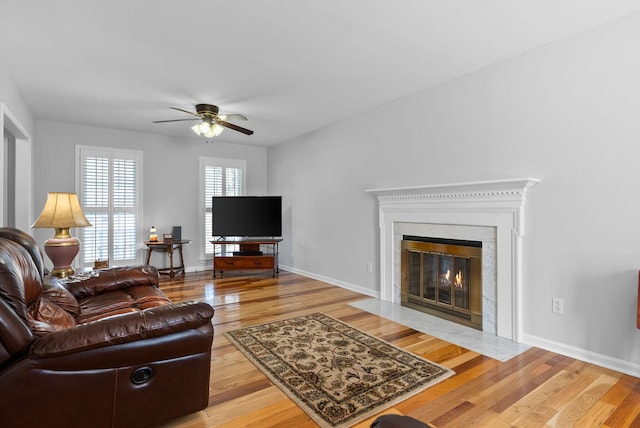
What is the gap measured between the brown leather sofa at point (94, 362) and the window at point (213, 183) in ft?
14.9

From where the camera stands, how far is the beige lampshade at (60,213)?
317cm

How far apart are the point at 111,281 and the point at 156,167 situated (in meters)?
3.47

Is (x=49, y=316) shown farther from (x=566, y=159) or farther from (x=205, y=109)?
(x=566, y=159)

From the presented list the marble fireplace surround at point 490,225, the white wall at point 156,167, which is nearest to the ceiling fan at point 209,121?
the white wall at point 156,167

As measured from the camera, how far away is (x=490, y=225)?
10.7ft

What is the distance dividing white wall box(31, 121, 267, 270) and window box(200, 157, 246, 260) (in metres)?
0.11

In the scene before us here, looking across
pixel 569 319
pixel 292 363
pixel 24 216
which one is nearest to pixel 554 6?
pixel 569 319

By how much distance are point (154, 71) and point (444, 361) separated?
375 cm

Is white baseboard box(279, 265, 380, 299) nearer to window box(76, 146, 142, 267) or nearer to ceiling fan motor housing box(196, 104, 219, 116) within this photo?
window box(76, 146, 142, 267)

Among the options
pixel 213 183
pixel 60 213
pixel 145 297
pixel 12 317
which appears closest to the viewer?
pixel 12 317

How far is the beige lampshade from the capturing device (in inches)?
125

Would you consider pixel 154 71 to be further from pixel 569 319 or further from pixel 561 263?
pixel 569 319

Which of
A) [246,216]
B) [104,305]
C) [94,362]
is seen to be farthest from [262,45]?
[246,216]

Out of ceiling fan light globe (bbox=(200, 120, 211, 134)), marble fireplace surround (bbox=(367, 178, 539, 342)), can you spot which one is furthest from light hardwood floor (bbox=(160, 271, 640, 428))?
ceiling fan light globe (bbox=(200, 120, 211, 134))
